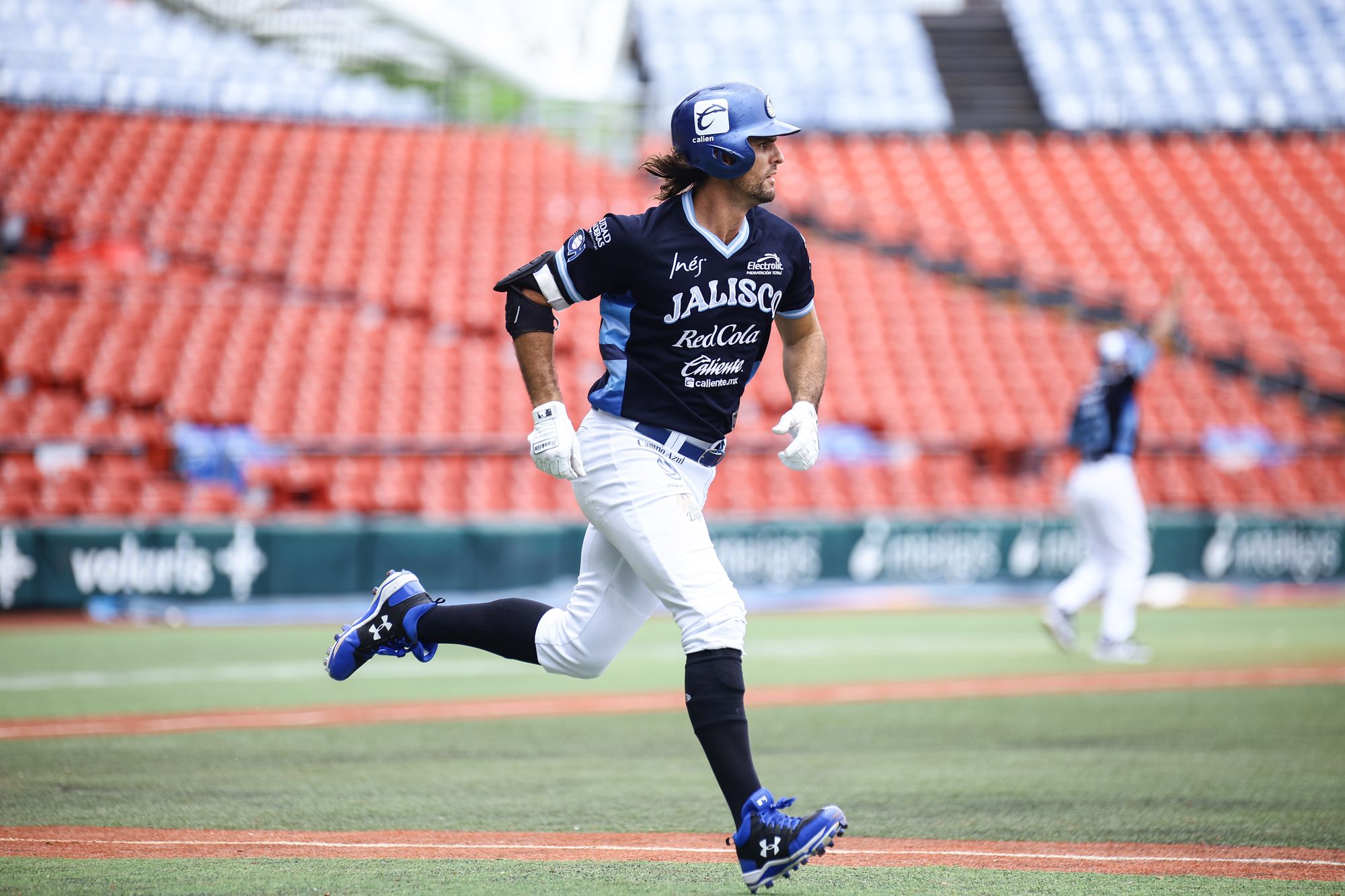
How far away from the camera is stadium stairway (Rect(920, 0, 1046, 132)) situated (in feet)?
91.7

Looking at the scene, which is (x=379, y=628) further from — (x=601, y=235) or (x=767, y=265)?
(x=767, y=265)

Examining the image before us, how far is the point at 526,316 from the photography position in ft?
14.6

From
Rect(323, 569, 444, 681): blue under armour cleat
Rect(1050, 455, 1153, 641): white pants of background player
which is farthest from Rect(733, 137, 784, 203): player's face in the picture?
Rect(1050, 455, 1153, 641): white pants of background player

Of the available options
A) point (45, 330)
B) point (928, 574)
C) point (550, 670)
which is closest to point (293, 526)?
point (45, 330)

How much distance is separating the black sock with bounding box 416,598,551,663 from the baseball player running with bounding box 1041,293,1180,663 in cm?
638

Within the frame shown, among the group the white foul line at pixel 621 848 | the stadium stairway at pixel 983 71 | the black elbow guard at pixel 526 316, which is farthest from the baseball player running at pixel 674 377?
the stadium stairway at pixel 983 71

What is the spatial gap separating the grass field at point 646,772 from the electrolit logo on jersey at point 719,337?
160 centimetres

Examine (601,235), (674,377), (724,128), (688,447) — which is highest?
(724,128)

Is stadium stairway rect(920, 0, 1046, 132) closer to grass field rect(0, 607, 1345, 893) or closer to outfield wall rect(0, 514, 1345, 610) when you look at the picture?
outfield wall rect(0, 514, 1345, 610)

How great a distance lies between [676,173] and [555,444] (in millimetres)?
1024

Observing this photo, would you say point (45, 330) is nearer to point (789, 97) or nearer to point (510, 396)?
point (510, 396)

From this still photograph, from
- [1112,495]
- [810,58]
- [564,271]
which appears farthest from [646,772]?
[810,58]

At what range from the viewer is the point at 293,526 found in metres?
14.3

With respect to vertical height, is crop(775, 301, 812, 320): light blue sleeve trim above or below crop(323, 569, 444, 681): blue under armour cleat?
above
